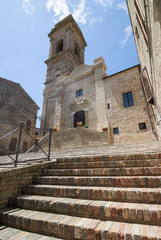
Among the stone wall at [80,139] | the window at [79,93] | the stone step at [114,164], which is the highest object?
the window at [79,93]

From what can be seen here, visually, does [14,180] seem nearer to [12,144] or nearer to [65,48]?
[12,144]

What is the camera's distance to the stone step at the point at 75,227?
4.05 feet

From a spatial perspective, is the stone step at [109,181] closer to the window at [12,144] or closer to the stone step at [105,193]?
the stone step at [105,193]

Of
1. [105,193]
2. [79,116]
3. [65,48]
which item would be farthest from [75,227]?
[65,48]

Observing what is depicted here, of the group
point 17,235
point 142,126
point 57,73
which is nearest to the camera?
point 17,235

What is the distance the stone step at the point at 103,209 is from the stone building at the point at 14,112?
14.5 metres

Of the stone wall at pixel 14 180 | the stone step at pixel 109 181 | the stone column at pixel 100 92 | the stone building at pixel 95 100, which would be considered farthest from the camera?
the stone column at pixel 100 92

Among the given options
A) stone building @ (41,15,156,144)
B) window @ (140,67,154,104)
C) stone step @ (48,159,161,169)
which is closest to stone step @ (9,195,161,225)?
stone step @ (48,159,161,169)

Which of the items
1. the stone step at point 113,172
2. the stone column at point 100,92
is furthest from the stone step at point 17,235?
the stone column at point 100,92

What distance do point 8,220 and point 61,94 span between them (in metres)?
15.5

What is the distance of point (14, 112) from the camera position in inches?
672

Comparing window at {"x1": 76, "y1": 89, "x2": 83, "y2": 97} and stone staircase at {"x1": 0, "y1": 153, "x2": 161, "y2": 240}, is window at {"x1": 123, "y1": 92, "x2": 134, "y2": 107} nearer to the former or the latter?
window at {"x1": 76, "y1": 89, "x2": 83, "y2": 97}

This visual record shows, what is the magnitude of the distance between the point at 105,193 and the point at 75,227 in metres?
0.66

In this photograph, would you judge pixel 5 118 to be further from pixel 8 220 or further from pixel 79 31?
pixel 79 31
